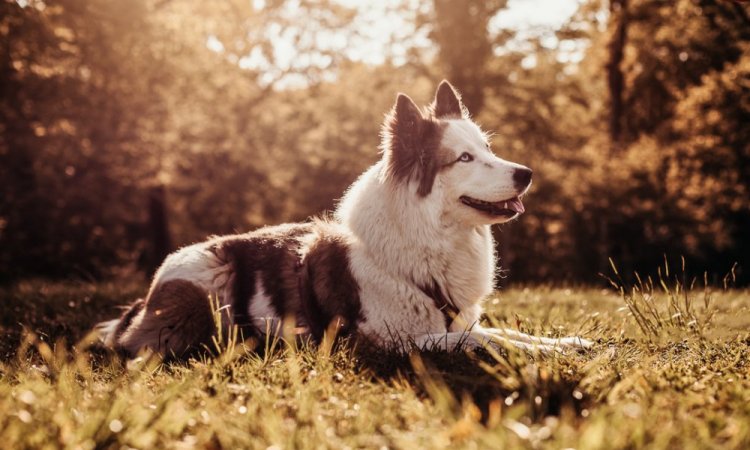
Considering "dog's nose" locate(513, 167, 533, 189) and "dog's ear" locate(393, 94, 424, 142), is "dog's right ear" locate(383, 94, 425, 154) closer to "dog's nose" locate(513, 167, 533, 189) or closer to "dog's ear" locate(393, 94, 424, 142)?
"dog's ear" locate(393, 94, 424, 142)

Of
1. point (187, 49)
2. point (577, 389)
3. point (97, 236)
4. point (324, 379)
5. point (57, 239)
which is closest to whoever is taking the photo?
point (577, 389)

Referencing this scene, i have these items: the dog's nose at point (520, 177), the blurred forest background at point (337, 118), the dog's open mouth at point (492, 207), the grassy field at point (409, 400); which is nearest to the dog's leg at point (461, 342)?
the grassy field at point (409, 400)

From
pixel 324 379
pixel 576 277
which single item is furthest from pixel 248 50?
pixel 324 379

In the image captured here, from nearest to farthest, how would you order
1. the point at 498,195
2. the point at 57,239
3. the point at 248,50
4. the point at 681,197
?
the point at 498,195
the point at 681,197
the point at 57,239
the point at 248,50

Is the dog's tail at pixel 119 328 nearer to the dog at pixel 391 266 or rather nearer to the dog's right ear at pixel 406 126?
the dog at pixel 391 266

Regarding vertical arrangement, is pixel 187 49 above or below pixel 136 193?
above

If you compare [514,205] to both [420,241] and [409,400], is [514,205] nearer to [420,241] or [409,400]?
[420,241]

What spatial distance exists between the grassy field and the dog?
2.06 ft

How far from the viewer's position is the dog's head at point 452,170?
4801 mm

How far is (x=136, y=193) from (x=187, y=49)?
6082 mm

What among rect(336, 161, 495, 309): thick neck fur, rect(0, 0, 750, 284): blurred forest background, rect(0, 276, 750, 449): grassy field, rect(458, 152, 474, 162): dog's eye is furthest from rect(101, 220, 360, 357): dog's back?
rect(0, 0, 750, 284): blurred forest background

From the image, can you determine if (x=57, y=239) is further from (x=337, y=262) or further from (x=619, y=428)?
(x=619, y=428)

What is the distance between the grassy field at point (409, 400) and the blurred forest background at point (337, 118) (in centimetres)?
1079

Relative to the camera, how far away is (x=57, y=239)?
2066 cm
